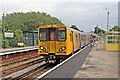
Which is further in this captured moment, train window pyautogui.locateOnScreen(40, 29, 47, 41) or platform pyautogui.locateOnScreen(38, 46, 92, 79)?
train window pyautogui.locateOnScreen(40, 29, 47, 41)

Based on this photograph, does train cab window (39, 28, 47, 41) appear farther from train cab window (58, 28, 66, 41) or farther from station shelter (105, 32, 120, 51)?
station shelter (105, 32, 120, 51)

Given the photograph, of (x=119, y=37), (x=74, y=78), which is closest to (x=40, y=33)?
(x=74, y=78)

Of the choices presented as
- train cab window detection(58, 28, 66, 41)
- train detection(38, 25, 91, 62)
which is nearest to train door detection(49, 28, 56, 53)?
train detection(38, 25, 91, 62)

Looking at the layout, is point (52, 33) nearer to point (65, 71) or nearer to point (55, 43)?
point (55, 43)

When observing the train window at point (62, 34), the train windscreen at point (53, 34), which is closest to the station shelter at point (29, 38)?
the train windscreen at point (53, 34)

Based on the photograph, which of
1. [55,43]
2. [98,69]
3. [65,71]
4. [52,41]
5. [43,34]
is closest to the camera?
[65,71]

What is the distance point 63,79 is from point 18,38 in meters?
32.5

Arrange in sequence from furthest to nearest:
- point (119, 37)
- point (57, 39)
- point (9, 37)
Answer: point (9, 37), point (119, 37), point (57, 39)

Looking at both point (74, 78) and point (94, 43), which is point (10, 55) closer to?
point (74, 78)

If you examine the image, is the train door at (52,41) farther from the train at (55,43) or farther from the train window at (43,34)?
the train window at (43,34)

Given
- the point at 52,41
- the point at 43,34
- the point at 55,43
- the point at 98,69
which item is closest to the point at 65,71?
the point at 98,69

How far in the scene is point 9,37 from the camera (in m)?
38.6

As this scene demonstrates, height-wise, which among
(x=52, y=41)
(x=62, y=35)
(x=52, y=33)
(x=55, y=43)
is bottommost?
(x=55, y=43)

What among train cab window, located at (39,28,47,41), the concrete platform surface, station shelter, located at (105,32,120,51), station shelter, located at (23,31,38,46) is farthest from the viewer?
station shelter, located at (23,31,38,46)
